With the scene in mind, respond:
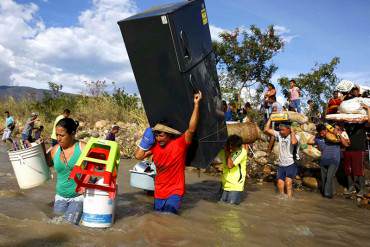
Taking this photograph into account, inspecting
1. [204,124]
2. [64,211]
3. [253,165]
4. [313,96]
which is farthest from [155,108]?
[313,96]

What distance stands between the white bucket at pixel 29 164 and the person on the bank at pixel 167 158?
4.03 feet

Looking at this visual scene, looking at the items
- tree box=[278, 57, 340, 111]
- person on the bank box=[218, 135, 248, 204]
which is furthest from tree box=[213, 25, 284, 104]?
person on the bank box=[218, 135, 248, 204]

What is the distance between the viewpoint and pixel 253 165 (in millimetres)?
9992

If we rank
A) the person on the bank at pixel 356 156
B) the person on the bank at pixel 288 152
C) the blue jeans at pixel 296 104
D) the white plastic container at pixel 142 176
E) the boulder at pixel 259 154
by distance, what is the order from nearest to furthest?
the white plastic container at pixel 142 176 < the person on the bank at pixel 288 152 < the person on the bank at pixel 356 156 < the boulder at pixel 259 154 < the blue jeans at pixel 296 104

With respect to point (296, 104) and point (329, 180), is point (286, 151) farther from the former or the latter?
point (296, 104)

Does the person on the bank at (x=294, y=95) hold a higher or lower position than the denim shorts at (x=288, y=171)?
higher

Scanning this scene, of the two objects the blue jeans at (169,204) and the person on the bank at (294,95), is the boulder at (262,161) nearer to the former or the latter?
the person on the bank at (294,95)

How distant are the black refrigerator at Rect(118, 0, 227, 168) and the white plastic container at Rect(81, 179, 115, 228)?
1335 mm

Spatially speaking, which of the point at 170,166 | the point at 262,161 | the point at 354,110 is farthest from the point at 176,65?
the point at 262,161

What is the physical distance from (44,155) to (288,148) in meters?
4.55

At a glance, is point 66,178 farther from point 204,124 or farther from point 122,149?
point 122,149

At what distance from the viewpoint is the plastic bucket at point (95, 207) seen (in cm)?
411

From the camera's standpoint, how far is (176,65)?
4.48m

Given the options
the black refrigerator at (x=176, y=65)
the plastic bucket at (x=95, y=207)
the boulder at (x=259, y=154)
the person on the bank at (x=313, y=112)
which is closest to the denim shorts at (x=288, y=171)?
the black refrigerator at (x=176, y=65)
